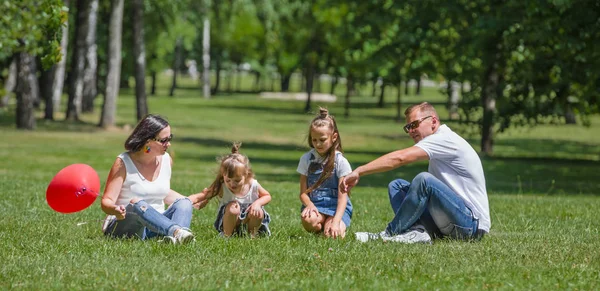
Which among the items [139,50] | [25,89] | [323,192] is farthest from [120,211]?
[139,50]

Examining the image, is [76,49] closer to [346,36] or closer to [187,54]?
[346,36]

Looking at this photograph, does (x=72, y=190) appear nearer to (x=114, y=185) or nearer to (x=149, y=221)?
(x=114, y=185)

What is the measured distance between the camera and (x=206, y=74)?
3310 inches

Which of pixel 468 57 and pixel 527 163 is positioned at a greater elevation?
pixel 468 57

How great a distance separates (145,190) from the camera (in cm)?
935

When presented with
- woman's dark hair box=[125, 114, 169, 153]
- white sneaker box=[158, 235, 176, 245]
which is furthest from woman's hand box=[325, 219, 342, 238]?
woman's dark hair box=[125, 114, 169, 153]

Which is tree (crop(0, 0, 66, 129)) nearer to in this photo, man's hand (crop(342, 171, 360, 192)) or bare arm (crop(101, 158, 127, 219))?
bare arm (crop(101, 158, 127, 219))

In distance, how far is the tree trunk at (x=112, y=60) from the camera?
118 feet

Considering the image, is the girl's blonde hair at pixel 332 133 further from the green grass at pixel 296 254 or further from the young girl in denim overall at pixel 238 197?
the young girl in denim overall at pixel 238 197

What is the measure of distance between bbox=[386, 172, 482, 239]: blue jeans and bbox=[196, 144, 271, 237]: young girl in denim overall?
46.9 inches

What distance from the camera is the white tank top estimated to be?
9281 mm

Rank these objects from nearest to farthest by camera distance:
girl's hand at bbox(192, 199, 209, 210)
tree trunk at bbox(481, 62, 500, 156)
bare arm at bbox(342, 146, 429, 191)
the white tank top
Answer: bare arm at bbox(342, 146, 429, 191) < the white tank top < girl's hand at bbox(192, 199, 209, 210) < tree trunk at bbox(481, 62, 500, 156)

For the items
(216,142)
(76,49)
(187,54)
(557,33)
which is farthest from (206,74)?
(557,33)

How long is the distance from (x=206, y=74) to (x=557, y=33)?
209 ft
